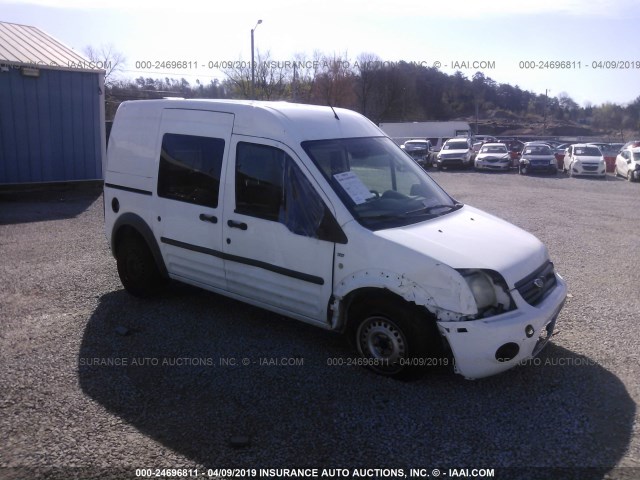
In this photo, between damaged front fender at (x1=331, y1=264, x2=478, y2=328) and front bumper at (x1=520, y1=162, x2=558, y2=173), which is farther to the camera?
front bumper at (x1=520, y1=162, x2=558, y2=173)

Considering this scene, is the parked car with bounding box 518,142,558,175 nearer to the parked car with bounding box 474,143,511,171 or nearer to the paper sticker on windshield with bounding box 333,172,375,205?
the parked car with bounding box 474,143,511,171

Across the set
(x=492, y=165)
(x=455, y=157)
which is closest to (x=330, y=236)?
(x=492, y=165)

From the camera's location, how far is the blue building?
15.4 m

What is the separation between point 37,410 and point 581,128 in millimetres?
92869

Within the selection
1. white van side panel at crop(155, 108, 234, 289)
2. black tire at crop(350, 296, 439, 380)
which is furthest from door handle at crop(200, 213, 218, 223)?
black tire at crop(350, 296, 439, 380)

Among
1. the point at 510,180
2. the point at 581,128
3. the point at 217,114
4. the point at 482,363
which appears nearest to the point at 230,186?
the point at 217,114

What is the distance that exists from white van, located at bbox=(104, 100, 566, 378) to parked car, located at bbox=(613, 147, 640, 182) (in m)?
23.0

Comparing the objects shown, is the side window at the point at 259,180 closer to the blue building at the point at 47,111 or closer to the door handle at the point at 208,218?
the door handle at the point at 208,218

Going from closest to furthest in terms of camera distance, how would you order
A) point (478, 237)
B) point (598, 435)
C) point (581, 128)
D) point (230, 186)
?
1. point (598, 435)
2. point (478, 237)
3. point (230, 186)
4. point (581, 128)

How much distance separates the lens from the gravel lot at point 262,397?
12.0ft

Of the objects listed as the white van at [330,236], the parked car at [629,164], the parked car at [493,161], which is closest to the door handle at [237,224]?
the white van at [330,236]

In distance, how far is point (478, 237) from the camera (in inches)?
189

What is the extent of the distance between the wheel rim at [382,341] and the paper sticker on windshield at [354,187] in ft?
3.29

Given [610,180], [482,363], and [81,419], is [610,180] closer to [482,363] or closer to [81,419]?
[482,363]
